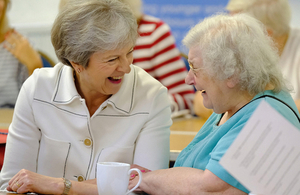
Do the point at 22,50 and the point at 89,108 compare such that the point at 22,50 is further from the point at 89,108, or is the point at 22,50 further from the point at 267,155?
the point at 267,155

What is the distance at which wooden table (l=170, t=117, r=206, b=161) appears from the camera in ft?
4.84

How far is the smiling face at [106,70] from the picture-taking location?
1295 mm

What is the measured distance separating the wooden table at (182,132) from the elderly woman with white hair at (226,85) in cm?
32

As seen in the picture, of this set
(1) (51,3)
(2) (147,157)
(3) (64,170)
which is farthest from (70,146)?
(1) (51,3)

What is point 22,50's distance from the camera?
274cm

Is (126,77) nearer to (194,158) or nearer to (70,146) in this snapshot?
(70,146)

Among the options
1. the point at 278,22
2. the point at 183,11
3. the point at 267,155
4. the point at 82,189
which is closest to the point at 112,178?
the point at 82,189

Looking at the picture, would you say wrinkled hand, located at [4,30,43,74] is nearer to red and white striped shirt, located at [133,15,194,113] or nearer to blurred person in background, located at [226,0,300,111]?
red and white striped shirt, located at [133,15,194,113]

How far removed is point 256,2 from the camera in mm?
2199

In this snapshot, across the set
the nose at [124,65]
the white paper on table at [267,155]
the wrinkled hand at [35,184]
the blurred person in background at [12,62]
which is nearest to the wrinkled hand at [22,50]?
the blurred person in background at [12,62]

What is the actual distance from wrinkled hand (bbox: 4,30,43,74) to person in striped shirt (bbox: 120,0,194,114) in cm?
77

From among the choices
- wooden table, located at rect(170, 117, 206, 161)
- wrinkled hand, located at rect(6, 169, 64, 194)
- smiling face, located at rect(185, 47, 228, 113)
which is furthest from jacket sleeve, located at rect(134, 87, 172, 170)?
wrinkled hand, located at rect(6, 169, 64, 194)

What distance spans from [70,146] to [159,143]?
1.13ft

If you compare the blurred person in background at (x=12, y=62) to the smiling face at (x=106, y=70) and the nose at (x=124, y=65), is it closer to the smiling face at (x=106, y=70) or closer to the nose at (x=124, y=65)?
the smiling face at (x=106, y=70)
